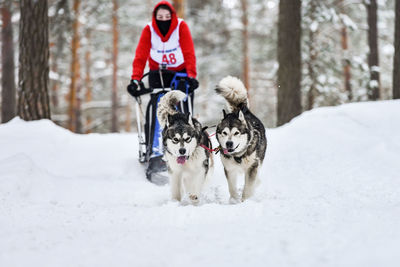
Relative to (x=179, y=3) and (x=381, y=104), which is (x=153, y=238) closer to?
Result: (x=381, y=104)

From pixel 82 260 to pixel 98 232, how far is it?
479 mm

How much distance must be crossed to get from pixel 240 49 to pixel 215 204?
12327mm

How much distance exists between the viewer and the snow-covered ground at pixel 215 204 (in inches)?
82.2

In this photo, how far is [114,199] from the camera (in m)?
3.91

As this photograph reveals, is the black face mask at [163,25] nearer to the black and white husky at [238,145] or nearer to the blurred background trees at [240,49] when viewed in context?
the black and white husky at [238,145]

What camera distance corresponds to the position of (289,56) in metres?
7.23

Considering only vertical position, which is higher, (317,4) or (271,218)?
(317,4)

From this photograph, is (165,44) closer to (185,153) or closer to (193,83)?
(193,83)

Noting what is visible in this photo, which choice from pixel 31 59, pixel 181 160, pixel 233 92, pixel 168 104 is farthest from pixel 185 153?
pixel 31 59


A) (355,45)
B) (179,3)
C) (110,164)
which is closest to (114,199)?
(110,164)

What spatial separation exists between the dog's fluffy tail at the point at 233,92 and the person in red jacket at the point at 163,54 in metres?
0.54

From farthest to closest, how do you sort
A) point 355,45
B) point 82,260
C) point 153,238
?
point 355,45, point 153,238, point 82,260

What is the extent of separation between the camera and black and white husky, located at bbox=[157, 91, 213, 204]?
3.51 m

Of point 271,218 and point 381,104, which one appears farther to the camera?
point 381,104
